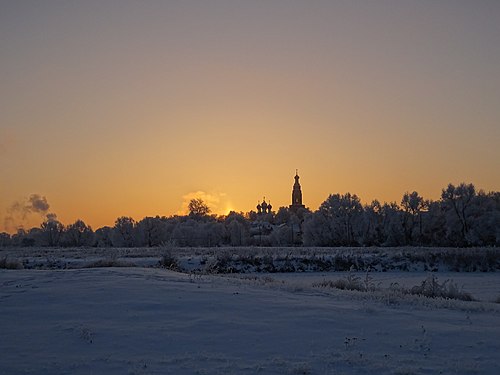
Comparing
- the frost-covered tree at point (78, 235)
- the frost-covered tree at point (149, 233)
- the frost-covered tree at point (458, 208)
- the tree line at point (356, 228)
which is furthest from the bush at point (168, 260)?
the frost-covered tree at point (78, 235)

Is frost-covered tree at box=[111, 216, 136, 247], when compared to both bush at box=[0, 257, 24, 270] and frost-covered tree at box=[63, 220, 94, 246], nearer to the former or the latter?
frost-covered tree at box=[63, 220, 94, 246]

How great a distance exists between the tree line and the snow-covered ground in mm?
23883

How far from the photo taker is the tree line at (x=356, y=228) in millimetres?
80562

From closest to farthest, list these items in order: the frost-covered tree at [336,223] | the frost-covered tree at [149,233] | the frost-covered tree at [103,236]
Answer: the frost-covered tree at [336,223] < the frost-covered tree at [149,233] < the frost-covered tree at [103,236]

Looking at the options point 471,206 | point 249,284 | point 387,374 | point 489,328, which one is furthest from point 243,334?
point 471,206

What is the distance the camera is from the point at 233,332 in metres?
11.0

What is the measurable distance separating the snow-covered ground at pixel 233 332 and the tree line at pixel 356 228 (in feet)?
78.4

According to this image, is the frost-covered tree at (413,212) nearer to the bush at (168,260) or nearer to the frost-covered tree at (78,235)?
the bush at (168,260)

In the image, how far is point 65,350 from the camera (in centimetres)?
973

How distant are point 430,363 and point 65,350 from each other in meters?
6.39

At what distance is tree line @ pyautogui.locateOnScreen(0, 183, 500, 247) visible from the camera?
264 ft

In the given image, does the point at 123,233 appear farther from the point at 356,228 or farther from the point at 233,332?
the point at 233,332

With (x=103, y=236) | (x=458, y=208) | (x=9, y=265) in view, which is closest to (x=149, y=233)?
(x=103, y=236)

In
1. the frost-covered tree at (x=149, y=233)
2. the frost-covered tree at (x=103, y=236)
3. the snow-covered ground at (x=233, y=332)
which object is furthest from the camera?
the frost-covered tree at (x=103, y=236)
